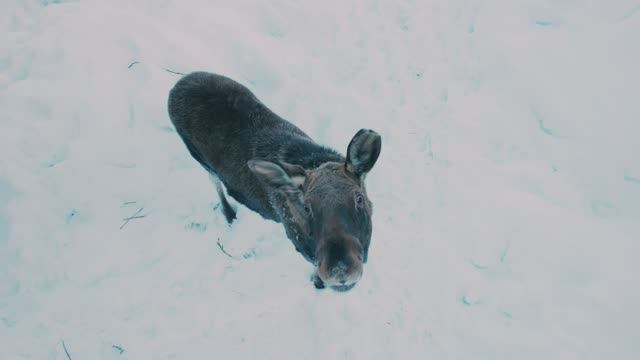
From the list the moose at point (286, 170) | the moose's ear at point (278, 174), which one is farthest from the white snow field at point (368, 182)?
the moose's ear at point (278, 174)

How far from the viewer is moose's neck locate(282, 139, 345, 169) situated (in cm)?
421

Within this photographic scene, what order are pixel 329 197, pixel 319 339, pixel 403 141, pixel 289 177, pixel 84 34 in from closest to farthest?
pixel 329 197 < pixel 289 177 < pixel 319 339 < pixel 403 141 < pixel 84 34

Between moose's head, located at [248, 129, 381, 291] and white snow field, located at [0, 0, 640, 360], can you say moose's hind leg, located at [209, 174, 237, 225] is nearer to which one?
white snow field, located at [0, 0, 640, 360]

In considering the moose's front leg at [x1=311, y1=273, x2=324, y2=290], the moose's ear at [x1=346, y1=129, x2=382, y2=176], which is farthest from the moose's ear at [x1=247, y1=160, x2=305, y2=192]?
the moose's front leg at [x1=311, y1=273, x2=324, y2=290]

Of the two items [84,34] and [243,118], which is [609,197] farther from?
[84,34]

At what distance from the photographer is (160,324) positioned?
16.2 ft

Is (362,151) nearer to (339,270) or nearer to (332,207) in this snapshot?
(332,207)

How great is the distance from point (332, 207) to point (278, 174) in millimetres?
663

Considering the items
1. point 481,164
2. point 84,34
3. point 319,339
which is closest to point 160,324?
point 319,339

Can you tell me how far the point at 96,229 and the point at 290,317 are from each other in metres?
3.08

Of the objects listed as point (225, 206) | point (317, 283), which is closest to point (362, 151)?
point (317, 283)

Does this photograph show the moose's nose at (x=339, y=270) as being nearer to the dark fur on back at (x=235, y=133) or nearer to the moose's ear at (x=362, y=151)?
the moose's ear at (x=362, y=151)

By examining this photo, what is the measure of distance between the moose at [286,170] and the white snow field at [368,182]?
2.89ft

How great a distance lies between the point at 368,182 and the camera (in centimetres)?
571
